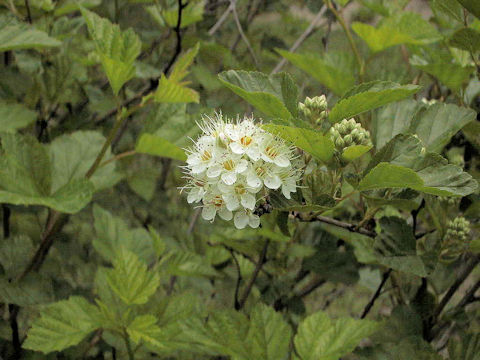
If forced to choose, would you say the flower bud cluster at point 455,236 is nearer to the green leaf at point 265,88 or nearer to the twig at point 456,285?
the twig at point 456,285

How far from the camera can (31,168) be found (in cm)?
104

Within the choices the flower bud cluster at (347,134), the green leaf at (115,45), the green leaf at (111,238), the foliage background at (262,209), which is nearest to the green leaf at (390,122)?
the foliage background at (262,209)

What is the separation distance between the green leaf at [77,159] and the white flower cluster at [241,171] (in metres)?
0.50

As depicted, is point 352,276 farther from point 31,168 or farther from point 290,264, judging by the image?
point 31,168

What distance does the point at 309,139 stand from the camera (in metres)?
0.66

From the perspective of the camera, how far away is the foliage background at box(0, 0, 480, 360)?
2.48ft

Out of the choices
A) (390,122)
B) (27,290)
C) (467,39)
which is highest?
(467,39)

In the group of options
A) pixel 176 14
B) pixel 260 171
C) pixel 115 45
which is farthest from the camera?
pixel 176 14

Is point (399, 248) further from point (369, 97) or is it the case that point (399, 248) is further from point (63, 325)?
point (63, 325)

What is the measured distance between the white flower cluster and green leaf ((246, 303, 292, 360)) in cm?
34

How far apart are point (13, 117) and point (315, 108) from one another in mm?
764

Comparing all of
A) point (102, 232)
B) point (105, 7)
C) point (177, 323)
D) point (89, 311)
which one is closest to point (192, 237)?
point (102, 232)

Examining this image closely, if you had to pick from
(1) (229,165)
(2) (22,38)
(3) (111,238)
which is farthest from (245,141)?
(3) (111,238)

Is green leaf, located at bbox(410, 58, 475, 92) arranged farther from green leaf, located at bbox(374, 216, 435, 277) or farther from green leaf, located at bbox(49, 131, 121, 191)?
green leaf, located at bbox(49, 131, 121, 191)
